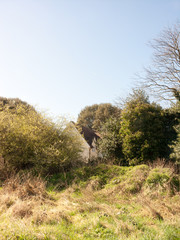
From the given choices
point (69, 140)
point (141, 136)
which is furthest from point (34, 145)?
point (141, 136)

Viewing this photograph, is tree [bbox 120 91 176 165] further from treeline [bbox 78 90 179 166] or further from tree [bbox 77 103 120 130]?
tree [bbox 77 103 120 130]

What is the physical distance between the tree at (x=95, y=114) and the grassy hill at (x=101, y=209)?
24460 millimetres

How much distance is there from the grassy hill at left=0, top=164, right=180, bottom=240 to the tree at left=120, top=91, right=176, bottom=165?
234cm

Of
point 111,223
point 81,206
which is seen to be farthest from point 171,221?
point 81,206

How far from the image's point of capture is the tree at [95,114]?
1359 inches

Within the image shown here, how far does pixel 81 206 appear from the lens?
21.1 feet

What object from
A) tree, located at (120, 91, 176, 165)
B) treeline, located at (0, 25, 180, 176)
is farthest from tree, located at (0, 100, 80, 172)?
tree, located at (120, 91, 176, 165)

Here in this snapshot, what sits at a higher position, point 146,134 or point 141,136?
point 146,134

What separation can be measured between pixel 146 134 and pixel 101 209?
23.0ft

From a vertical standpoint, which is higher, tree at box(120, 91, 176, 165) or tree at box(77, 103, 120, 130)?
tree at box(77, 103, 120, 130)

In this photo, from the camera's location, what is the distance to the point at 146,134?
12070mm

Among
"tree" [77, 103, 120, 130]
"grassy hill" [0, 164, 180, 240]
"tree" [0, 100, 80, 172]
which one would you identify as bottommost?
"grassy hill" [0, 164, 180, 240]

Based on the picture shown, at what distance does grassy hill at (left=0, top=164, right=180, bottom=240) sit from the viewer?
459 cm

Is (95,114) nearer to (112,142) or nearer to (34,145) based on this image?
(112,142)
